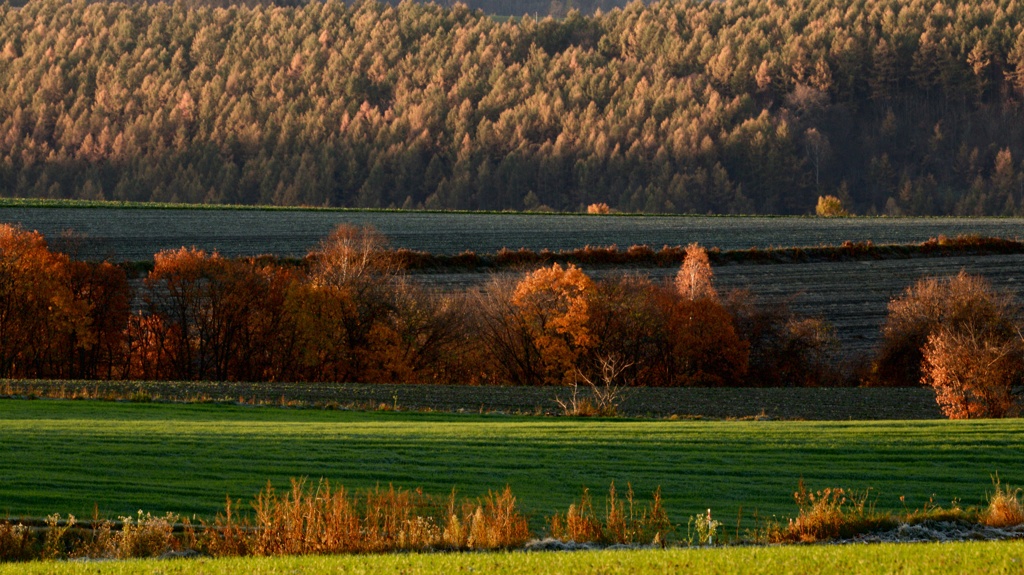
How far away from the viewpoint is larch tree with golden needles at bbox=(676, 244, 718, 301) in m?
55.0

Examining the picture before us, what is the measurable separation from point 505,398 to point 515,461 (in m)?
18.8

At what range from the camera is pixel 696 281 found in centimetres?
5591

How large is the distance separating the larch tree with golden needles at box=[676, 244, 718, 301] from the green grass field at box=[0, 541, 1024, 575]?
43.8 meters

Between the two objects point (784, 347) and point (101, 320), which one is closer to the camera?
point (101, 320)

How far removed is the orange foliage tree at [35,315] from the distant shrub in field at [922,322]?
1314 inches

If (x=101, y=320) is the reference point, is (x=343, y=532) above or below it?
below

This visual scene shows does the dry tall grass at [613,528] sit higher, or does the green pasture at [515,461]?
the dry tall grass at [613,528]

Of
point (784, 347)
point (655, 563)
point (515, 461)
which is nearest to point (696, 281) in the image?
point (784, 347)

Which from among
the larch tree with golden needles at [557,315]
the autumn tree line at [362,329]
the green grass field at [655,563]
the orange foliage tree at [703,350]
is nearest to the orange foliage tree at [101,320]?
the autumn tree line at [362,329]

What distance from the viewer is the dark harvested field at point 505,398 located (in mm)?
34344

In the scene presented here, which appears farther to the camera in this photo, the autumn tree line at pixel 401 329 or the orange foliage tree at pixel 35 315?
the autumn tree line at pixel 401 329

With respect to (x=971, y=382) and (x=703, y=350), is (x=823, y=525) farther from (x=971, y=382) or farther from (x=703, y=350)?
(x=703, y=350)

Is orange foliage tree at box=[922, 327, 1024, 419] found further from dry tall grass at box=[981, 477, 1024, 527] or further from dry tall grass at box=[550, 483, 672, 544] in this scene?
dry tall grass at box=[550, 483, 672, 544]

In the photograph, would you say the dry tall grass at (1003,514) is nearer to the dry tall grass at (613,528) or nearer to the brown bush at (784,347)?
the dry tall grass at (613,528)
